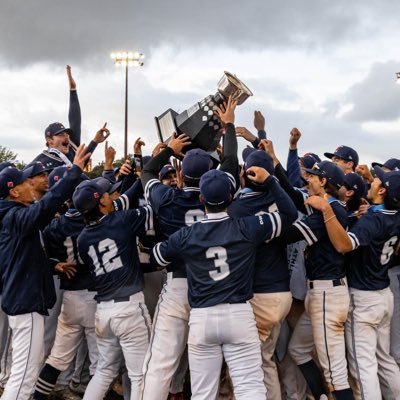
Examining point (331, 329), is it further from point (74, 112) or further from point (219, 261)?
point (74, 112)

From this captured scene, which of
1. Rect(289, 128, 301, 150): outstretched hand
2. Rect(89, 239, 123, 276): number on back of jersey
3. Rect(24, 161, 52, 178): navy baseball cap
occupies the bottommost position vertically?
Rect(89, 239, 123, 276): number on back of jersey

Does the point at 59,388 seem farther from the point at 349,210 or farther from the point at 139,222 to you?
the point at 349,210

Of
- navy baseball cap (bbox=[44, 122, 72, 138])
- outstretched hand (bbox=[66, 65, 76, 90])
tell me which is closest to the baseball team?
navy baseball cap (bbox=[44, 122, 72, 138])

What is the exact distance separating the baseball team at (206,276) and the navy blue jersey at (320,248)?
0.4 inches

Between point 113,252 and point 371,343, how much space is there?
2564 millimetres

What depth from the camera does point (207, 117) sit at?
4914 mm

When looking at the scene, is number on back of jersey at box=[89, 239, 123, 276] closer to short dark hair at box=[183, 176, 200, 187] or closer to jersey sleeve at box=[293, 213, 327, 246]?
short dark hair at box=[183, 176, 200, 187]

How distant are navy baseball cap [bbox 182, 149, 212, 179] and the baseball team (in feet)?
0.04

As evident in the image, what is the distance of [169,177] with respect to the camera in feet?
18.6

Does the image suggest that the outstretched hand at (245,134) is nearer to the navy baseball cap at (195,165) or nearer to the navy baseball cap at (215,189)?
the navy baseball cap at (195,165)

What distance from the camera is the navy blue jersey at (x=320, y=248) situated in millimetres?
4285

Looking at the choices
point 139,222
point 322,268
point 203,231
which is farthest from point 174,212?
point 322,268

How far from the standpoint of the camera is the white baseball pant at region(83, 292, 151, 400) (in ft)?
14.4

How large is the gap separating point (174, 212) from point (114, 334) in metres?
1.29
